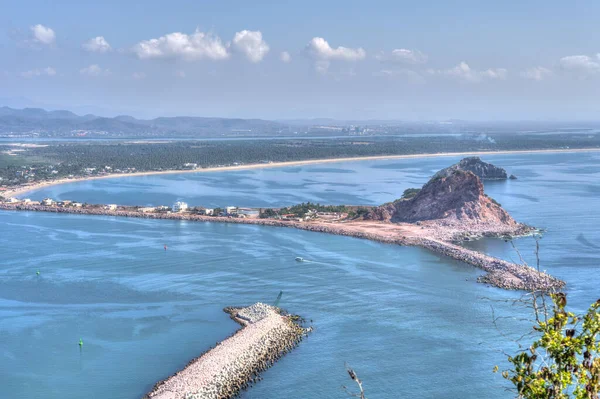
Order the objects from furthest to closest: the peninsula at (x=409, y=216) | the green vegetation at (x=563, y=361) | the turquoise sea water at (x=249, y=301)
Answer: the peninsula at (x=409, y=216)
the turquoise sea water at (x=249, y=301)
the green vegetation at (x=563, y=361)

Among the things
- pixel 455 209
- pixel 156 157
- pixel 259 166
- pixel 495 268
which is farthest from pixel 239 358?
pixel 156 157


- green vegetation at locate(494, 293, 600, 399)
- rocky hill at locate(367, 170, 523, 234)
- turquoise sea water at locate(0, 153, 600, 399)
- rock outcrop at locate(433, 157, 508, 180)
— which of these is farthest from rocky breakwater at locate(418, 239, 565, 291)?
rock outcrop at locate(433, 157, 508, 180)

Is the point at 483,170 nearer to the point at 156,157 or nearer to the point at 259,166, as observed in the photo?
the point at 259,166

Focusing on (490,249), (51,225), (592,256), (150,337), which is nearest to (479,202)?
(490,249)

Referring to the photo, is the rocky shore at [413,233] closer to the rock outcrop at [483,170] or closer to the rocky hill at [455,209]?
the rocky hill at [455,209]

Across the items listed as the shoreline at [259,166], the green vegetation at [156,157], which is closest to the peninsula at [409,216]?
the shoreline at [259,166]

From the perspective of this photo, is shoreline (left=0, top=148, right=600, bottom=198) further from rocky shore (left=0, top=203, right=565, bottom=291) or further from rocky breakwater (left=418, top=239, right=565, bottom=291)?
rocky breakwater (left=418, top=239, right=565, bottom=291)

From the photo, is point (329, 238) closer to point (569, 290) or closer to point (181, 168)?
point (569, 290)
